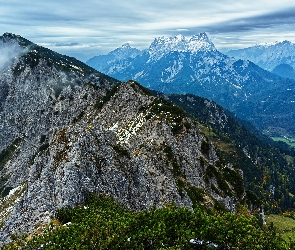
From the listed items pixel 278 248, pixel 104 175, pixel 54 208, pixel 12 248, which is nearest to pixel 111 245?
pixel 12 248

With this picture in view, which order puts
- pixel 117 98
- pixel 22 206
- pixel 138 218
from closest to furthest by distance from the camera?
1. pixel 138 218
2. pixel 22 206
3. pixel 117 98

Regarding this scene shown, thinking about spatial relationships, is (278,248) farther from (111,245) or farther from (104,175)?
(104,175)

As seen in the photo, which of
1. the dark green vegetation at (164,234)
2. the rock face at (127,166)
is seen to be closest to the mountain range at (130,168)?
the rock face at (127,166)

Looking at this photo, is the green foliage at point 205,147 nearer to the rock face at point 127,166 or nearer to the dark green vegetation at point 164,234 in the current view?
the rock face at point 127,166

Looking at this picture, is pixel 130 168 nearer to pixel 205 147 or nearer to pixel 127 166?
pixel 127 166

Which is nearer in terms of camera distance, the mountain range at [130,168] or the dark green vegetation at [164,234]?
the dark green vegetation at [164,234]

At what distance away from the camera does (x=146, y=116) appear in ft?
355

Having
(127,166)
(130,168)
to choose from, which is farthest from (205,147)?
(127,166)

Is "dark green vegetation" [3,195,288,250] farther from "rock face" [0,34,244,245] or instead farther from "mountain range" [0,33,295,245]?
"rock face" [0,34,244,245]

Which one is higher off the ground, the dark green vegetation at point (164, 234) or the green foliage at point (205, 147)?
the dark green vegetation at point (164, 234)

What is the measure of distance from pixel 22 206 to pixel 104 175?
721 inches

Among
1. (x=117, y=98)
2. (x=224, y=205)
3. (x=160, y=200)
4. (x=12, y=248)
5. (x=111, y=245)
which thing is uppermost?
(x=117, y=98)

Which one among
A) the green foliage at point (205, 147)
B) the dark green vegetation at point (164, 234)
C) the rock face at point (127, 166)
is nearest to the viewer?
the dark green vegetation at point (164, 234)

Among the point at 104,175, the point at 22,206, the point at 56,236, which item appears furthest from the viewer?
the point at 104,175
